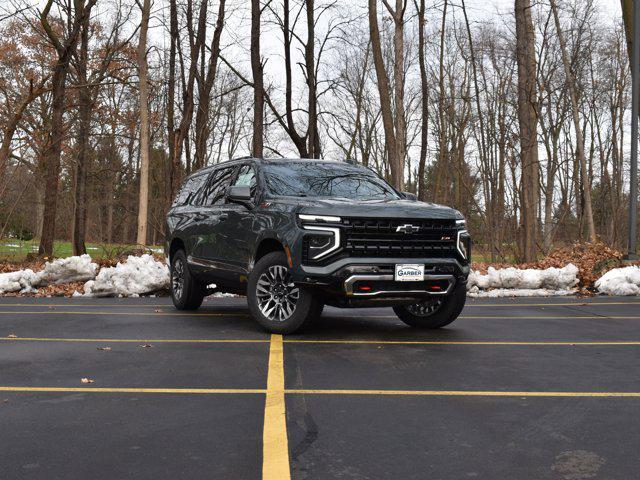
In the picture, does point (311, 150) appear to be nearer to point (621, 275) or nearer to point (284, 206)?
point (621, 275)

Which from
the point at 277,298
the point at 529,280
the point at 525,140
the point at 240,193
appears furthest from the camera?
the point at 525,140

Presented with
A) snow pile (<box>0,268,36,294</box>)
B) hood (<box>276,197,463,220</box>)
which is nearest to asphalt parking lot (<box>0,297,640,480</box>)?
hood (<box>276,197,463,220</box>)

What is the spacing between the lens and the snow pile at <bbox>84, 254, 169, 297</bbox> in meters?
13.8

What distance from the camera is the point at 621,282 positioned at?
1412 centimetres

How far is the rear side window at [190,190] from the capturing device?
11.0 meters

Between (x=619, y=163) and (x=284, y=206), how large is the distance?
1672 inches

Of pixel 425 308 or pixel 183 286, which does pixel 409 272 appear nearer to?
pixel 425 308

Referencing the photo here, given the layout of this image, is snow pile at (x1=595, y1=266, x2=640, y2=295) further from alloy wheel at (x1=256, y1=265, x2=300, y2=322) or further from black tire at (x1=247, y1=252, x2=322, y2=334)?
alloy wheel at (x1=256, y1=265, x2=300, y2=322)

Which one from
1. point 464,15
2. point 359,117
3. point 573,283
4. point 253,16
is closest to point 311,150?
point 253,16

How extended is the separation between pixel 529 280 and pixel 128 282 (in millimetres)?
8444

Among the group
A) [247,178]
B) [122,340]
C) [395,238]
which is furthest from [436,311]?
[122,340]

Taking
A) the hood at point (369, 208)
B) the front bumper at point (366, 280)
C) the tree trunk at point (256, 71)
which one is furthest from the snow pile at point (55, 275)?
the tree trunk at point (256, 71)

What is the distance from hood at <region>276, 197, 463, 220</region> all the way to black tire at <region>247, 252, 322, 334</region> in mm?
692

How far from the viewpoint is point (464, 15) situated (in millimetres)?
30156
